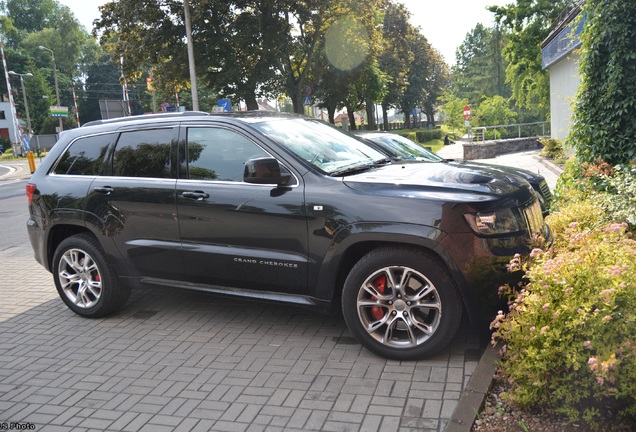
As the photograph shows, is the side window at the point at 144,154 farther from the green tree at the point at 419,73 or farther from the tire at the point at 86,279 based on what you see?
the green tree at the point at 419,73

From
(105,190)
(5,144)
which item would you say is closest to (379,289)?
(105,190)

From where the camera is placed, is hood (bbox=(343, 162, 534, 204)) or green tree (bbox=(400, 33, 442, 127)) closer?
hood (bbox=(343, 162, 534, 204))

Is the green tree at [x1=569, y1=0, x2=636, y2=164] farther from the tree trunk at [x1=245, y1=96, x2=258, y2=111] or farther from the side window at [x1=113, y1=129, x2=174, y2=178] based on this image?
the tree trunk at [x1=245, y1=96, x2=258, y2=111]

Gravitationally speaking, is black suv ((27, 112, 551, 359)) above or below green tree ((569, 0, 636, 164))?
below

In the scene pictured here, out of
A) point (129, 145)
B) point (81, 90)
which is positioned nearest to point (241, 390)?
point (129, 145)

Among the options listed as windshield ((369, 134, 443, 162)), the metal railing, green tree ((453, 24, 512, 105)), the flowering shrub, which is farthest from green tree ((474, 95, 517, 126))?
the flowering shrub

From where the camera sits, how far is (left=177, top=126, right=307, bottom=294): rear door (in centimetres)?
449

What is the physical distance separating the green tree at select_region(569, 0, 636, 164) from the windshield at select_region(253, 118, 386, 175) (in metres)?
3.35

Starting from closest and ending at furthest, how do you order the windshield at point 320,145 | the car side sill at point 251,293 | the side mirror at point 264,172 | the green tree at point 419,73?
the side mirror at point 264,172, the car side sill at point 251,293, the windshield at point 320,145, the green tree at point 419,73

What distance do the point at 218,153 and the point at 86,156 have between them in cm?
161

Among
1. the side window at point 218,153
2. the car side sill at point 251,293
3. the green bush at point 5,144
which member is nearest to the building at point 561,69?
the side window at point 218,153

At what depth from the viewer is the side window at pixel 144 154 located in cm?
520

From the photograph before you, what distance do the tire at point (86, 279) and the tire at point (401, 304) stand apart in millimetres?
2514

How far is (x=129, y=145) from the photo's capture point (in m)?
5.46
